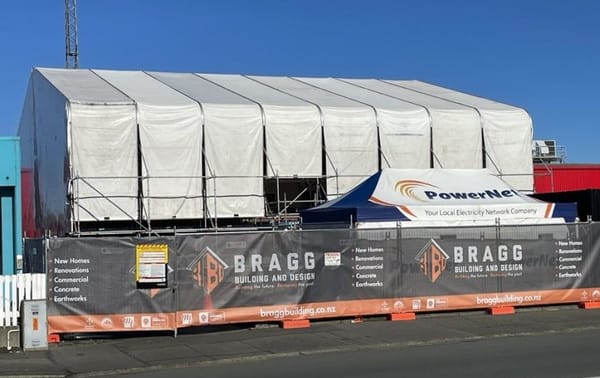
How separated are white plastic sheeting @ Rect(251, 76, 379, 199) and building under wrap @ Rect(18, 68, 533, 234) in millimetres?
39

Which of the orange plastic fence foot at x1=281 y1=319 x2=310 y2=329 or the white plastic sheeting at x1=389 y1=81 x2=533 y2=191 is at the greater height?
the white plastic sheeting at x1=389 y1=81 x2=533 y2=191

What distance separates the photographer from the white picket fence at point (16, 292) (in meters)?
13.3

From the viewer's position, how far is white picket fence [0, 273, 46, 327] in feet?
43.6

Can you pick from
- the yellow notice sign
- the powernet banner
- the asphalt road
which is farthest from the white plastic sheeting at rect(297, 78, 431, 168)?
the asphalt road

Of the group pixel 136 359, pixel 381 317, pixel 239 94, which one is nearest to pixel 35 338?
pixel 136 359

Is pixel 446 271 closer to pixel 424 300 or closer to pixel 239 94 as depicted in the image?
pixel 424 300

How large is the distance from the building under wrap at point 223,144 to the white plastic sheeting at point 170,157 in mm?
33

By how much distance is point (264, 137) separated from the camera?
2500 cm

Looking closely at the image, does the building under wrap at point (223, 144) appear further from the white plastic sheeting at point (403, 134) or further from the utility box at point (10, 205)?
the utility box at point (10, 205)

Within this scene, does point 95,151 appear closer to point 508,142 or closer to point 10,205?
point 10,205

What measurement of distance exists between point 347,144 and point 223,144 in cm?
448

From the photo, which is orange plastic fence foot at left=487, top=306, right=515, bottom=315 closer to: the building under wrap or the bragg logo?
the bragg logo

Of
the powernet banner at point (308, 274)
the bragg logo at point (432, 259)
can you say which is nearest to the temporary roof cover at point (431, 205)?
the powernet banner at point (308, 274)

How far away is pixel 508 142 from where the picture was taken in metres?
28.5
